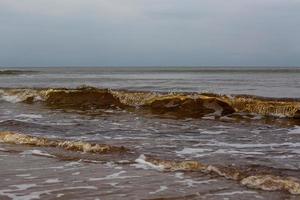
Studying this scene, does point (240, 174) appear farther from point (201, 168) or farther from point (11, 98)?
point (11, 98)

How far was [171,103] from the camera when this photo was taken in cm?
2062

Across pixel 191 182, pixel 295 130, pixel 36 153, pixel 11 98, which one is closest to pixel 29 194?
A: pixel 191 182

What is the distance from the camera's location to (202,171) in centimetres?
830

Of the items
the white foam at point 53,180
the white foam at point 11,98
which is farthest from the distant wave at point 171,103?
the white foam at point 53,180

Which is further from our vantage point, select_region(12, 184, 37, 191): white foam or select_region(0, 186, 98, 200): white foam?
select_region(12, 184, 37, 191): white foam

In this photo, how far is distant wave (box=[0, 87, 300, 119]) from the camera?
744 inches

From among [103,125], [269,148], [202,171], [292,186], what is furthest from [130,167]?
[103,125]

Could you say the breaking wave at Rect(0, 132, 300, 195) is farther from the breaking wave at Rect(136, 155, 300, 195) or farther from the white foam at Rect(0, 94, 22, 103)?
the white foam at Rect(0, 94, 22, 103)

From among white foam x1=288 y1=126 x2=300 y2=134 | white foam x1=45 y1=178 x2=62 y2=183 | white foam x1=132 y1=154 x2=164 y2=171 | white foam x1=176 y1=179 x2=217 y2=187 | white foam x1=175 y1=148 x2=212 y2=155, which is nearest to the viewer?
white foam x1=176 y1=179 x2=217 y2=187

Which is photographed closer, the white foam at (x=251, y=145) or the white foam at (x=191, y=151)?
the white foam at (x=191, y=151)

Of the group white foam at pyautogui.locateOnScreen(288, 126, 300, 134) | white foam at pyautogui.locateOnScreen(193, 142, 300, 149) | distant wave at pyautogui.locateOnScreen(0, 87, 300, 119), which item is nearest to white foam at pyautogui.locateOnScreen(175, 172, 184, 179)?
white foam at pyautogui.locateOnScreen(193, 142, 300, 149)

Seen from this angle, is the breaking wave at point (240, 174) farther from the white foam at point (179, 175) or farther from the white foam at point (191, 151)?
the white foam at point (191, 151)

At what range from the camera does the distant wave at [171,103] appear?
18.9 metres

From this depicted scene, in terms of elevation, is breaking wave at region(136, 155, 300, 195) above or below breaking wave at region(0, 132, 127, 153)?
above
